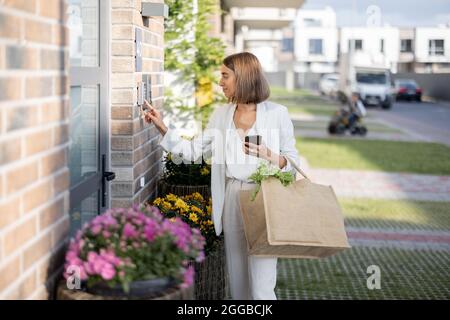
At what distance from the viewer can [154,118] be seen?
484 centimetres

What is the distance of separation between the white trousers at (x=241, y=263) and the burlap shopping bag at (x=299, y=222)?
30cm

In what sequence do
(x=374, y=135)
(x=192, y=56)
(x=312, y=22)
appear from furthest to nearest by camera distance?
(x=312, y=22) < (x=374, y=135) < (x=192, y=56)

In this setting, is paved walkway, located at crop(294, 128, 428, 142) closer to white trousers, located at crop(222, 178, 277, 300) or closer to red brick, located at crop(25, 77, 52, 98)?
white trousers, located at crop(222, 178, 277, 300)

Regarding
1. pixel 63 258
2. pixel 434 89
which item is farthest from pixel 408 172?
pixel 434 89

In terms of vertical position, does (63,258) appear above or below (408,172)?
above

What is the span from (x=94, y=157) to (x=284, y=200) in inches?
47.6

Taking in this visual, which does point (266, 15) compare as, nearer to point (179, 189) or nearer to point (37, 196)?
point (179, 189)

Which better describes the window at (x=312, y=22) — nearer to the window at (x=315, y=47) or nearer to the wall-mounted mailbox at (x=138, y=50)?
the window at (x=315, y=47)

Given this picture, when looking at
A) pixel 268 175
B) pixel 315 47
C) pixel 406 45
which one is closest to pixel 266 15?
pixel 268 175

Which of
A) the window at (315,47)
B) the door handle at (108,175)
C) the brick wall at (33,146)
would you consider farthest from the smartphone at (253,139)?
the window at (315,47)

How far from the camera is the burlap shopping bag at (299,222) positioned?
3.68 m

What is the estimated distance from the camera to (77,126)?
13.3ft

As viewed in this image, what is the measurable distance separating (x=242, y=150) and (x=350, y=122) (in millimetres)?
19156

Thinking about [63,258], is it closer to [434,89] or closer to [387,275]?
[387,275]
